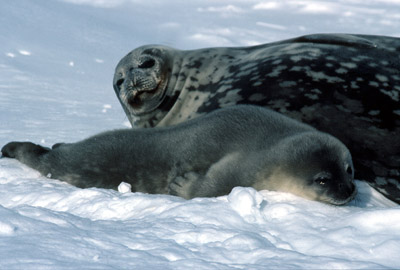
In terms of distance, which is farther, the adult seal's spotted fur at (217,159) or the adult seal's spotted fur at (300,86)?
the adult seal's spotted fur at (300,86)

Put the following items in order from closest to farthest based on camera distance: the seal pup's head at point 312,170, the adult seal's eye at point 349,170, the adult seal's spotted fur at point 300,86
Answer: the seal pup's head at point 312,170 → the adult seal's eye at point 349,170 → the adult seal's spotted fur at point 300,86

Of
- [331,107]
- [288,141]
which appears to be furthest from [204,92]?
[288,141]

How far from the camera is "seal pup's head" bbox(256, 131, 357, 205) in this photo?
6.89 ft

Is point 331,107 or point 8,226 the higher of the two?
point 331,107

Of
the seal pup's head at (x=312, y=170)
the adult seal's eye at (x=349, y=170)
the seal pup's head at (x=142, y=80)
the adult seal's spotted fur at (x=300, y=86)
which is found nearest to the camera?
the seal pup's head at (x=312, y=170)

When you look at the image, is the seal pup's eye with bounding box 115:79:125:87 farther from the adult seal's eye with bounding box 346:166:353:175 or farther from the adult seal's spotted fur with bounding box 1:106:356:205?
the adult seal's eye with bounding box 346:166:353:175

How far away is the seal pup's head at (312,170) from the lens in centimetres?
210

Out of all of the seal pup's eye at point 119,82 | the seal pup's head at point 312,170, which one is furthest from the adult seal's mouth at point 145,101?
the seal pup's head at point 312,170

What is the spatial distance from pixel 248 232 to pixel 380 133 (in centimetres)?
141

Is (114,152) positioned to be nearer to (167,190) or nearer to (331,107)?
(167,190)

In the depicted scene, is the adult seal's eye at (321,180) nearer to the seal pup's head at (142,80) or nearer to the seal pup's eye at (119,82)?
the seal pup's head at (142,80)

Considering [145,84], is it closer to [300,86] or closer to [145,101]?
[145,101]

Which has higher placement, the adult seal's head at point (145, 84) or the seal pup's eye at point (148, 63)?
the seal pup's eye at point (148, 63)

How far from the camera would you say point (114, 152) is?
8.57ft
